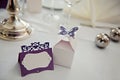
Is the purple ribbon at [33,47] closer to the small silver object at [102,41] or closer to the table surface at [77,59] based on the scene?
the table surface at [77,59]

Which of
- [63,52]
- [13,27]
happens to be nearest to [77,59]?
[63,52]

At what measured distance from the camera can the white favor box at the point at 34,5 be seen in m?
0.81

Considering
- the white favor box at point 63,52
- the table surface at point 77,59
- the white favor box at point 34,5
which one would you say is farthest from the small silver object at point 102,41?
the white favor box at point 34,5

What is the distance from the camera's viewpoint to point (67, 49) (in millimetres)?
574

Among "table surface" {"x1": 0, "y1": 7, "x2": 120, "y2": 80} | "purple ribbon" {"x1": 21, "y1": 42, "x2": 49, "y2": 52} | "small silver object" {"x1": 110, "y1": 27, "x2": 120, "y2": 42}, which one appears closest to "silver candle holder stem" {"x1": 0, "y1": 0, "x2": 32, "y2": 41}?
"table surface" {"x1": 0, "y1": 7, "x2": 120, "y2": 80}

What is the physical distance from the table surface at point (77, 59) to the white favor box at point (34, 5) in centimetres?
4

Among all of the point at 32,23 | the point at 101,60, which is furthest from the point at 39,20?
the point at 101,60

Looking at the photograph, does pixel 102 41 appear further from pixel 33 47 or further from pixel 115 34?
pixel 33 47

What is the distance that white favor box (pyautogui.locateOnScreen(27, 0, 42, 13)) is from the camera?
81 cm

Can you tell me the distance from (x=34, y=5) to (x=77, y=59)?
0.29 metres

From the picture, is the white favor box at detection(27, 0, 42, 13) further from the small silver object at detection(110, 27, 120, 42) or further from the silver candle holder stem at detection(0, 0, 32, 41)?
the small silver object at detection(110, 27, 120, 42)

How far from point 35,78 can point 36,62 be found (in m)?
0.04

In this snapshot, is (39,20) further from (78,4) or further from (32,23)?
(78,4)

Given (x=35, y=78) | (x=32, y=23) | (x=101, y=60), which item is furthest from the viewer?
(x=32, y=23)
